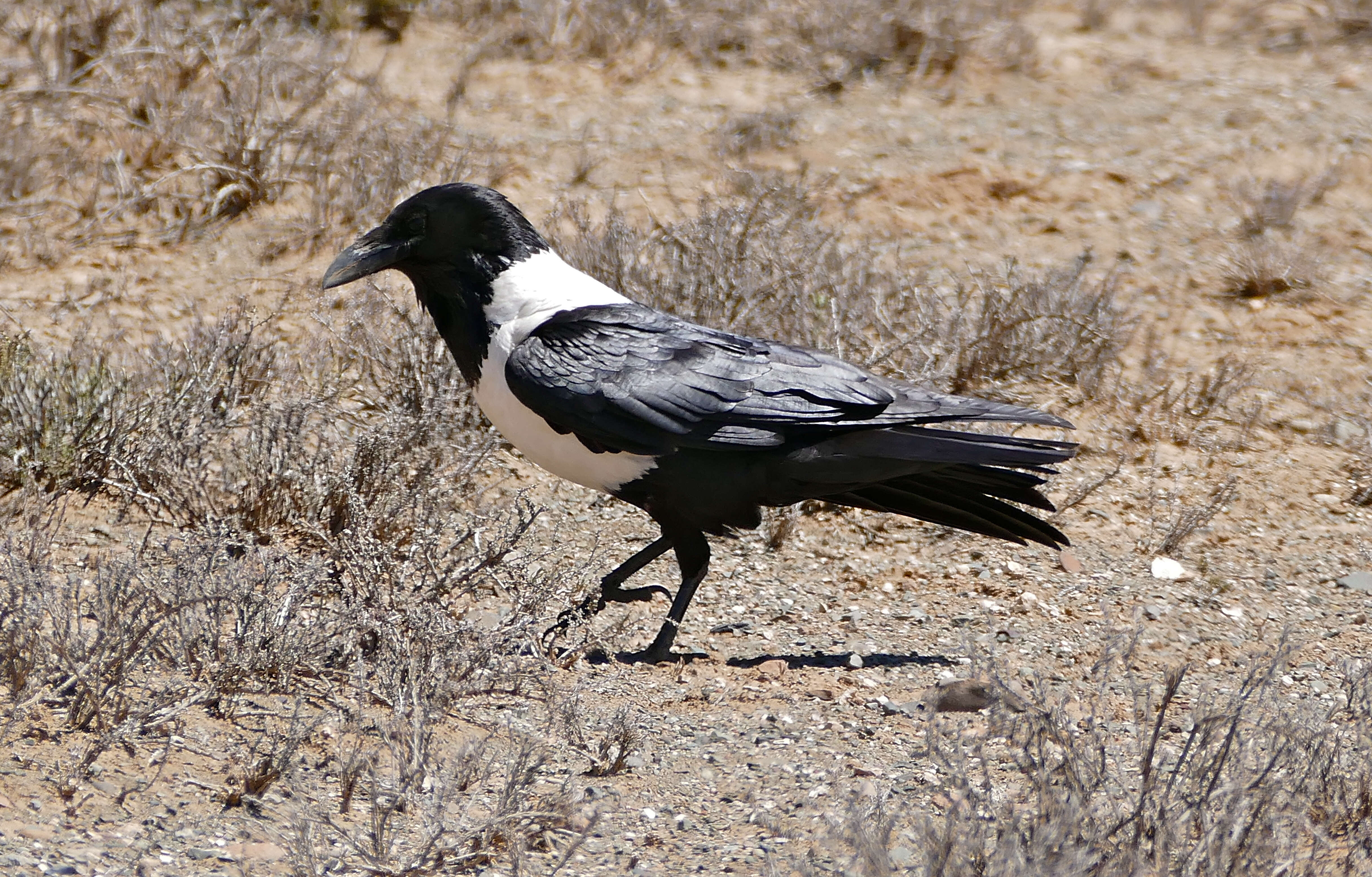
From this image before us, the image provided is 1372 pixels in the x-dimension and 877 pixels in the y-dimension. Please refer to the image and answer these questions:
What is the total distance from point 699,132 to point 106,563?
221 inches

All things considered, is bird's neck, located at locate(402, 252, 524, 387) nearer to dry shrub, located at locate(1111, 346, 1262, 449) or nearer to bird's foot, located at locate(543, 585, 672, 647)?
bird's foot, located at locate(543, 585, 672, 647)

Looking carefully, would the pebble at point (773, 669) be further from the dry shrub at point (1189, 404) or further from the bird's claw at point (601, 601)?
the dry shrub at point (1189, 404)

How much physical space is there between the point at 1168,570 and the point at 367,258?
9.87ft

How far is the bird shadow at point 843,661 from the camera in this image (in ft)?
13.9

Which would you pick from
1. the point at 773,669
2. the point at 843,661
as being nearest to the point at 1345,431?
the point at 843,661

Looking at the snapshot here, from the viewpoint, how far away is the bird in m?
3.98

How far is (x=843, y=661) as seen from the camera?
429cm

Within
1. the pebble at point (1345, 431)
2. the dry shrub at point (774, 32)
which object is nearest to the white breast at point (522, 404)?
the pebble at point (1345, 431)

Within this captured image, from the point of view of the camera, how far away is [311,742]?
3.26m

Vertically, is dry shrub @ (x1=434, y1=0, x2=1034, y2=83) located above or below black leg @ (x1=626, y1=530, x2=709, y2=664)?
above

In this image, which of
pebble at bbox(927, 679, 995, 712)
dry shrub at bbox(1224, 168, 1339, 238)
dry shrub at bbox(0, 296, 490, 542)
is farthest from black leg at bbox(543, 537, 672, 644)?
dry shrub at bbox(1224, 168, 1339, 238)

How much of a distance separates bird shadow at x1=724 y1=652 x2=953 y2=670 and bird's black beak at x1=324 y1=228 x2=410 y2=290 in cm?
165

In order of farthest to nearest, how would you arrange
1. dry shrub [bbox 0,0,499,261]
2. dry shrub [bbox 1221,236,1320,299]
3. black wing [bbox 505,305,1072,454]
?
dry shrub [bbox 1221,236,1320,299]
dry shrub [bbox 0,0,499,261]
black wing [bbox 505,305,1072,454]

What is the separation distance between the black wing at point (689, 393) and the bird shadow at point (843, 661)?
73 centimetres
